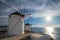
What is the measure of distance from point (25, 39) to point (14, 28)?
7343mm

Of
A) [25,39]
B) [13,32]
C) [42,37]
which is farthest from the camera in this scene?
[13,32]

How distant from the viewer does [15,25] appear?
83.6 feet

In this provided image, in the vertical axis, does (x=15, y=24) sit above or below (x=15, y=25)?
above

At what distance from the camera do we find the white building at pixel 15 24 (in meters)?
25.4

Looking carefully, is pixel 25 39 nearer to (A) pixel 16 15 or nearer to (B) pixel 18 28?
(B) pixel 18 28

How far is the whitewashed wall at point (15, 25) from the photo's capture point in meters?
25.4

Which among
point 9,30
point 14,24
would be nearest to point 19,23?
point 14,24

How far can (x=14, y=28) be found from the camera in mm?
25406

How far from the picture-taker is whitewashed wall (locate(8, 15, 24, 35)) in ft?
83.2

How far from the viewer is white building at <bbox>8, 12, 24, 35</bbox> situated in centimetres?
2538

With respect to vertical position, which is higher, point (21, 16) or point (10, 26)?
point (21, 16)

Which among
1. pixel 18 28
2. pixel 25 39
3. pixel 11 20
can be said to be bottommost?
pixel 25 39

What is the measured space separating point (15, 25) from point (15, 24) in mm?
267

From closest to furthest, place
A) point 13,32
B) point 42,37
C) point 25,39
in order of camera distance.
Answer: point 42,37
point 25,39
point 13,32
